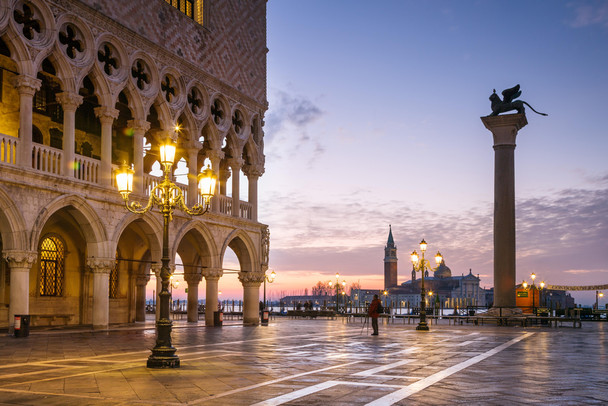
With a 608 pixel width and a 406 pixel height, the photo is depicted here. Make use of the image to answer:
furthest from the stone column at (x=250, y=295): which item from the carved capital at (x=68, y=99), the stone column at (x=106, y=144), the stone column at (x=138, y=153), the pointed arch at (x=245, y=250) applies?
the carved capital at (x=68, y=99)

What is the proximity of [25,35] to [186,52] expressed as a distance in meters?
7.49

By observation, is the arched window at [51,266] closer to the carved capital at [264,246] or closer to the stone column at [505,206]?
the carved capital at [264,246]

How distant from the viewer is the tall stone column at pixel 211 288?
92.5ft

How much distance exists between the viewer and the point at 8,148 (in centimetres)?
1950

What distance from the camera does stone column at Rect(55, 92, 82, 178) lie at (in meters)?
21.1

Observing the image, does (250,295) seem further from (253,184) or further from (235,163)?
(235,163)

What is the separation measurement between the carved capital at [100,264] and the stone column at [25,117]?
4.07 metres

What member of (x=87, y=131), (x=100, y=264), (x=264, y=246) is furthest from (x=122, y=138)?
(x=100, y=264)

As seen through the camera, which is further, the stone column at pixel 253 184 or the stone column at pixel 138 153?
the stone column at pixel 253 184

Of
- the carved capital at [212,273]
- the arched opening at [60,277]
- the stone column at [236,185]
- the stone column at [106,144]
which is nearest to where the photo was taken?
the stone column at [106,144]

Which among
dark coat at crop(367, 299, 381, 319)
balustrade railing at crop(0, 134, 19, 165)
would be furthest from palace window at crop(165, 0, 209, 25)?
dark coat at crop(367, 299, 381, 319)

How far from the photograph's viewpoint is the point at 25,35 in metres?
20.3

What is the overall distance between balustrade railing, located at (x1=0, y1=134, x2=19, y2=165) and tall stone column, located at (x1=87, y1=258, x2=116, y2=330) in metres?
4.42

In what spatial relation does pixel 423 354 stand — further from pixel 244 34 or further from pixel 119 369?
pixel 244 34
